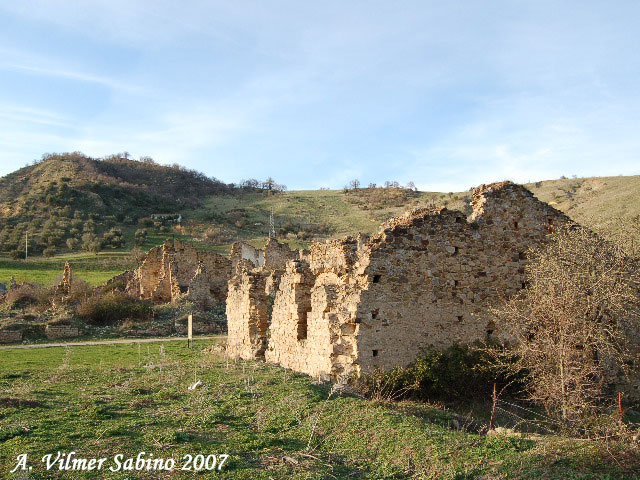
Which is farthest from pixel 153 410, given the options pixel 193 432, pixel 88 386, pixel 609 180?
pixel 609 180

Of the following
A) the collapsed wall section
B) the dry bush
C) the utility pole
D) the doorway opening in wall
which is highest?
the utility pole

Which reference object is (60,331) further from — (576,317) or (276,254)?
(576,317)

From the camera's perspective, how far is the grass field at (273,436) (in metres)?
5.97

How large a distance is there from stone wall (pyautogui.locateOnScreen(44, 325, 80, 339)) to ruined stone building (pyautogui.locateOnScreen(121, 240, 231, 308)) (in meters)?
6.75

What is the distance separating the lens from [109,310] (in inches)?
1063

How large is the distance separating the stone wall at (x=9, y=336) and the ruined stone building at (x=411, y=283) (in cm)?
1618

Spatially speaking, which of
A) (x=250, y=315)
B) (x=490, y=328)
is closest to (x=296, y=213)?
(x=250, y=315)

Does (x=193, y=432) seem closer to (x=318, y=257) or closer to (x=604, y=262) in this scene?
(x=318, y=257)

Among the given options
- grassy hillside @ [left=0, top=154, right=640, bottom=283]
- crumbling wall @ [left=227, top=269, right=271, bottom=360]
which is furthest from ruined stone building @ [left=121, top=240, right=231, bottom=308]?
crumbling wall @ [left=227, top=269, right=271, bottom=360]

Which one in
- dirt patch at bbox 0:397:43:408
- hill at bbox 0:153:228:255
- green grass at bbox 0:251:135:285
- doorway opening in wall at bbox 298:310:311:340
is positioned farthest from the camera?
hill at bbox 0:153:228:255

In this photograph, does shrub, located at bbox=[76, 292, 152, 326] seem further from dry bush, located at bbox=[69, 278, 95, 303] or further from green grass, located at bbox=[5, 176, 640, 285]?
green grass, located at bbox=[5, 176, 640, 285]

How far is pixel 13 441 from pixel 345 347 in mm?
5668

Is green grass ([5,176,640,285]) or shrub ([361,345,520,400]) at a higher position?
green grass ([5,176,640,285])

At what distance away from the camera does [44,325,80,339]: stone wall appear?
23422 mm
